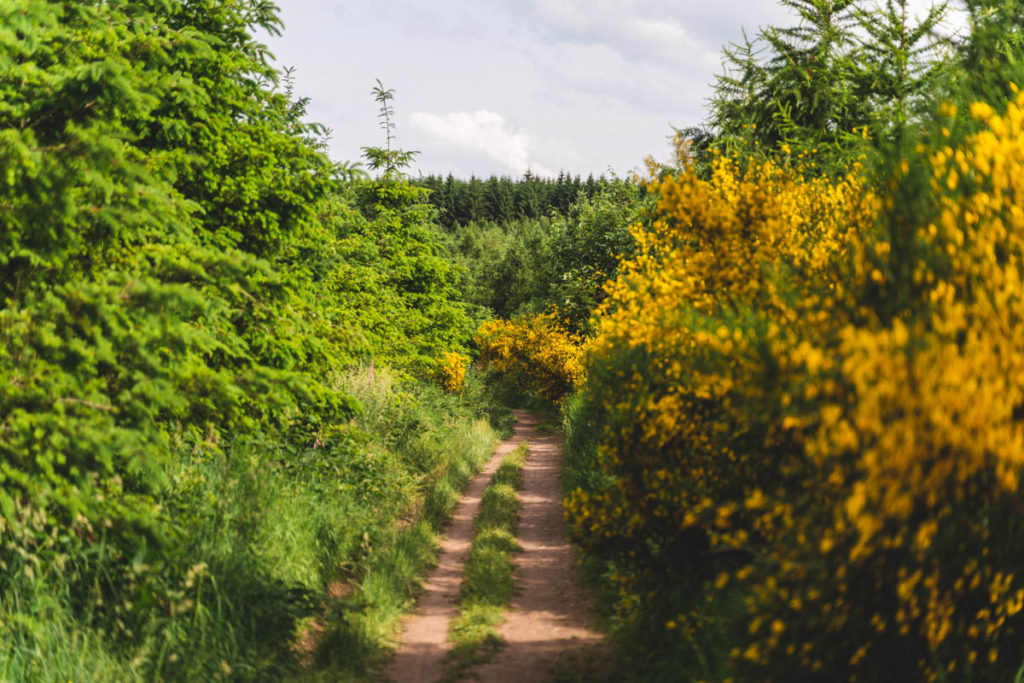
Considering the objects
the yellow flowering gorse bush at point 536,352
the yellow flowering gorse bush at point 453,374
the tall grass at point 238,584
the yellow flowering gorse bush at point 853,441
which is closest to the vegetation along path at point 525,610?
the tall grass at point 238,584

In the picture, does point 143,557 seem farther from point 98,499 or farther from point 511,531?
point 511,531

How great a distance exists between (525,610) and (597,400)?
2.94m

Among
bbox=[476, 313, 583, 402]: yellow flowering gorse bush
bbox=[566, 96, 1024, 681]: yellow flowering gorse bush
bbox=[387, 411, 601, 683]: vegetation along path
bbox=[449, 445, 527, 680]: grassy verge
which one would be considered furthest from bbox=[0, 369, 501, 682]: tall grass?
bbox=[476, 313, 583, 402]: yellow flowering gorse bush

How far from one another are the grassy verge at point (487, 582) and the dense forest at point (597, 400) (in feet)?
2.53

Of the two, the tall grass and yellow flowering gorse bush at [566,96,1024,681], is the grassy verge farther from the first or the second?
yellow flowering gorse bush at [566,96,1024,681]

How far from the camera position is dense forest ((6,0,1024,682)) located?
3.74 meters

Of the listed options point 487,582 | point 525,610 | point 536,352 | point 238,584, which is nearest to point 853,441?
point 238,584

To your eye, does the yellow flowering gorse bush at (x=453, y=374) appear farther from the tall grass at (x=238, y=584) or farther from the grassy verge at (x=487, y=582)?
the tall grass at (x=238, y=584)

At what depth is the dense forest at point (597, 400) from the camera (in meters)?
3.74

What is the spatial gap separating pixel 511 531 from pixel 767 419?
25.8 ft

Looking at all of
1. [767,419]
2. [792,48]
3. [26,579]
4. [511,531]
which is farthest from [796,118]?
[26,579]

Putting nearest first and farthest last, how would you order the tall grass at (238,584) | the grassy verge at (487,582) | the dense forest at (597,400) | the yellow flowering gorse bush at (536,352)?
the dense forest at (597,400), the tall grass at (238,584), the grassy verge at (487,582), the yellow flowering gorse bush at (536,352)

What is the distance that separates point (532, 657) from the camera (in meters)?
6.92

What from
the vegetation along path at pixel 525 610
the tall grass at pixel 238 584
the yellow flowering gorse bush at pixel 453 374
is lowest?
the vegetation along path at pixel 525 610
